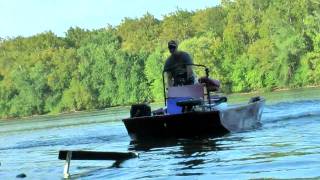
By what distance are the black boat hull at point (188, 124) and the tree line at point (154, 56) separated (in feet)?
219

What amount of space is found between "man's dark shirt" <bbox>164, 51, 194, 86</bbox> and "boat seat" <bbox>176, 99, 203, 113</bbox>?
997 mm

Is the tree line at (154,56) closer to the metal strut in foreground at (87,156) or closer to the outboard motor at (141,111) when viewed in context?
the outboard motor at (141,111)

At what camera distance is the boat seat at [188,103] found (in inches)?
635

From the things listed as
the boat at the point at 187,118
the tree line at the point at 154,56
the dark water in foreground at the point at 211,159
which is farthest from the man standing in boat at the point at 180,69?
the tree line at the point at 154,56

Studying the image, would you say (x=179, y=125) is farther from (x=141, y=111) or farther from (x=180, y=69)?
(x=180, y=69)

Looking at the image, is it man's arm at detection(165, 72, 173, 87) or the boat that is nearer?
the boat

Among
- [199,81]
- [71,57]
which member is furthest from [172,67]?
[71,57]

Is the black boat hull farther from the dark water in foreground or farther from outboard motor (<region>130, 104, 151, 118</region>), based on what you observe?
outboard motor (<region>130, 104, 151, 118</region>)

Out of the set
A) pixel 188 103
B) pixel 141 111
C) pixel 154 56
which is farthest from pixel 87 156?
pixel 154 56

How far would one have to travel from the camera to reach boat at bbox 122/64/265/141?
1592cm

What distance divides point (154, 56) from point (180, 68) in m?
86.2

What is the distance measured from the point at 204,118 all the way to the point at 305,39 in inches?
2838

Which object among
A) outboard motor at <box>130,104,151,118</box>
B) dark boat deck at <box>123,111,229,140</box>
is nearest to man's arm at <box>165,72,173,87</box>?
outboard motor at <box>130,104,151,118</box>

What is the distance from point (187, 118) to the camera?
52.1 feet
